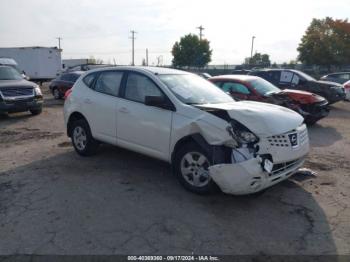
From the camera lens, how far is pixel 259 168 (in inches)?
165

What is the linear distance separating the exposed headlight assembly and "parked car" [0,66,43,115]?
30.0 feet

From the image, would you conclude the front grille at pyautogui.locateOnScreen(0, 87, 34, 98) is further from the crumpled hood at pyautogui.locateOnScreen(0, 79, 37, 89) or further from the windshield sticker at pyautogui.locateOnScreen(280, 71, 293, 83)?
the windshield sticker at pyautogui.locateOnScreen(280, 71, 293, 83)

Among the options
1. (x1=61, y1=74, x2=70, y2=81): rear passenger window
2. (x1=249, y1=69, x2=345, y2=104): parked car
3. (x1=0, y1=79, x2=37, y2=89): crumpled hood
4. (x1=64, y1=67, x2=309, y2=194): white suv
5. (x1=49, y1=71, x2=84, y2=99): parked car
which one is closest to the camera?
(x1=64, y1=67, x2=309, y2=194): white suv

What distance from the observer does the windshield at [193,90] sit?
17.2 ft

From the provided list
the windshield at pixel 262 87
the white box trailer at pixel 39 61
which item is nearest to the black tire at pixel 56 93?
the windshield at pixel 262 87

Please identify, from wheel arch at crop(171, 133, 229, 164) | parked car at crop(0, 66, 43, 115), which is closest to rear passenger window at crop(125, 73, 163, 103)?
wheel arch at crop(171, 133, 229, 164)

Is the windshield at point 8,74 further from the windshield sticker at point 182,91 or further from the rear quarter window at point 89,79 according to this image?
the windshield sticker at point 182,91

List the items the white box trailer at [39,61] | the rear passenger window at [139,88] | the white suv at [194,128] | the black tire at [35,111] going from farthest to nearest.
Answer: the white box trailer at [39,61]
the black tire at [35,111]
the rear passenger window at [139,88]
the white suv at [194,128]

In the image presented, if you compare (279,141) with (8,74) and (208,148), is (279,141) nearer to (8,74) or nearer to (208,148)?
(208,148)

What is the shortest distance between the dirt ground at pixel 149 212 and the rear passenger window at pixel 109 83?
1309mm

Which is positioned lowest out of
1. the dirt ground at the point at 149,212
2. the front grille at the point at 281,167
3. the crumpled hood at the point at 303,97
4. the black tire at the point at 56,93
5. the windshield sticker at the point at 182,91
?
the dirt ground at the point at 149,212

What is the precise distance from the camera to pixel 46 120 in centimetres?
1156

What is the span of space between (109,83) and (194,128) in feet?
7.38

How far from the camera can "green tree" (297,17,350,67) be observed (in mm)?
44594
